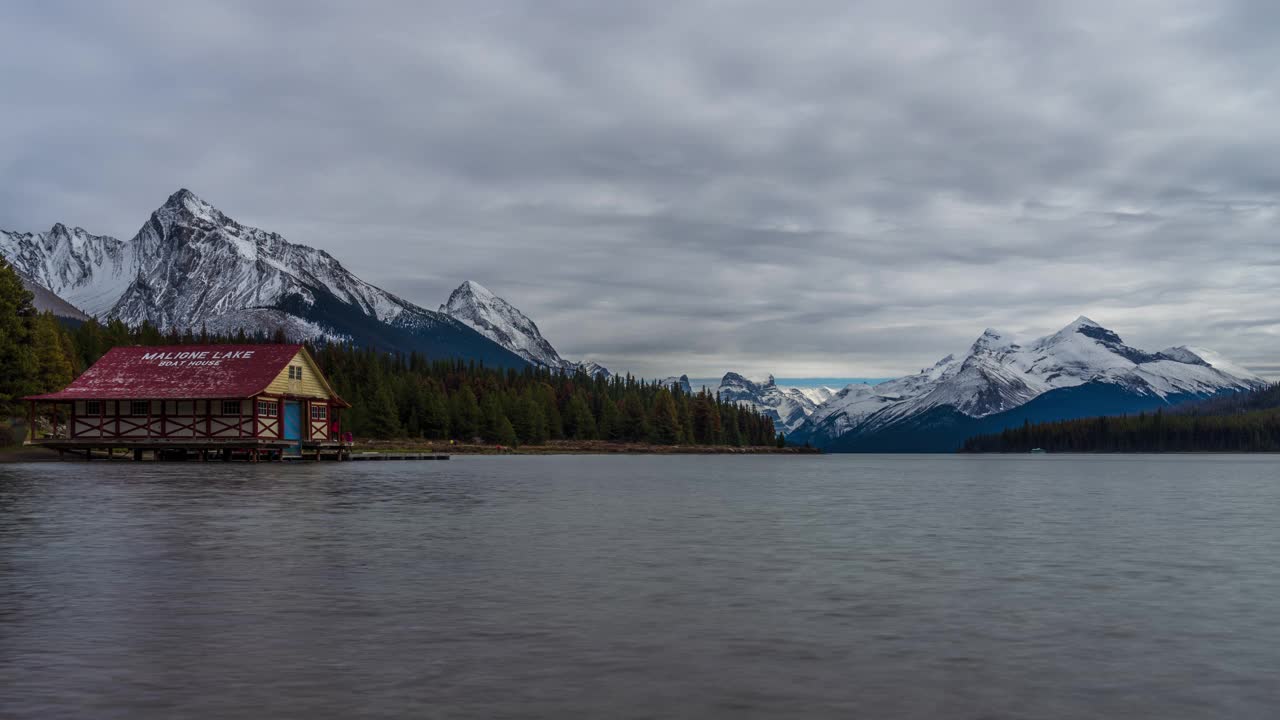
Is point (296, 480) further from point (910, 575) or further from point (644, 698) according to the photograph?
point (644, 698)

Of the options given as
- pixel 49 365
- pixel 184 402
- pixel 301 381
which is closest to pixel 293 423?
pixel 301 381

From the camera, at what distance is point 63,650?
51.1 ft

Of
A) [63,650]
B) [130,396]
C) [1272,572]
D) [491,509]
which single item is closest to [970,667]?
[63,650]

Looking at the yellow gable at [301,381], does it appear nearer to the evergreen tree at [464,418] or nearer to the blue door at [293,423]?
the blue door at [293,423]

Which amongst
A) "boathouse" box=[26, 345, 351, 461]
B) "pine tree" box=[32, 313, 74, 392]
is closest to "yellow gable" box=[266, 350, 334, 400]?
"boathouse" box=[26, 345, 351, 461]

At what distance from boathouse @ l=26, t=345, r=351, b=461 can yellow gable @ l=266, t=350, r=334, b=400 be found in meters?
0.14

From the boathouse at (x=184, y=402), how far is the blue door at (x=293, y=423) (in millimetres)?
207

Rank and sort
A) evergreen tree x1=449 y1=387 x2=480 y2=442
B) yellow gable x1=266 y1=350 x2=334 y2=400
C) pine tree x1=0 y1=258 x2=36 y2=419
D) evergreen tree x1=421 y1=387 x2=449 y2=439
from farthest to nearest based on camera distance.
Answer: evergreen tree x1=449 y1=387 x2=480 y2=442 < evergreen tree x1=421 y1=387 x2=449 y2=439 < yellow gable x1=266 y1=350 x2=334 y2=400 < pine tree x1=0 y1=258 x2=36 y2=419

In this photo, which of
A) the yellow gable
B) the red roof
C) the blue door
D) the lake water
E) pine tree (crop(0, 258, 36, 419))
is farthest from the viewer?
the blue door

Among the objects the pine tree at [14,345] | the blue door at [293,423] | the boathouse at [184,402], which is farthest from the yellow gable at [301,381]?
the pine tree at [14,345]

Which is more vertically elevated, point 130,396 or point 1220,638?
point 130,396

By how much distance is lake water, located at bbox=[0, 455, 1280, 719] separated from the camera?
13.1 m

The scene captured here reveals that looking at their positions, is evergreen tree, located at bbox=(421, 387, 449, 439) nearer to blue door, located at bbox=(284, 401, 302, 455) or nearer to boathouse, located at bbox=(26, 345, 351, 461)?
blue door, located at bbox=(284, 401, 302, 455)

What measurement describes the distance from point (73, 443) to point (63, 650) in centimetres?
9081
